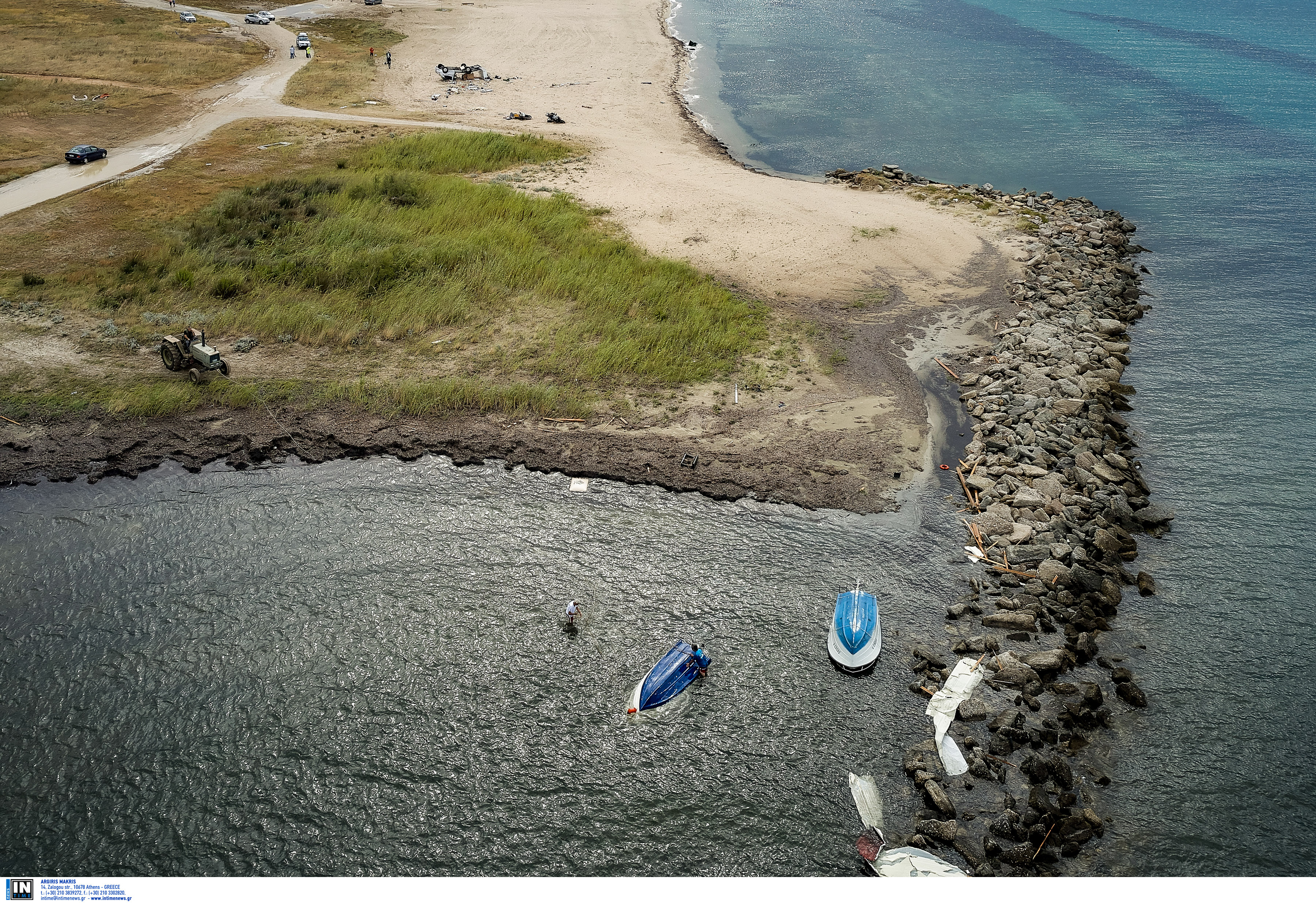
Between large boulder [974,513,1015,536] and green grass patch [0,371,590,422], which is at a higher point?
green grass patch [0,371,590,422]

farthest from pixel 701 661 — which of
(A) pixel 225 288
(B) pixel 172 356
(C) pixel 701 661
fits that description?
(A) pixel 225 288

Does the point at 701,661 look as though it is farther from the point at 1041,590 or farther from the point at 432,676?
the point at 1041,590

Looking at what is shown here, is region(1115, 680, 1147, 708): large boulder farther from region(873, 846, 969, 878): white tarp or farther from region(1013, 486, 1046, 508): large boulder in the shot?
region(873, 846, 969, 878): white tarp

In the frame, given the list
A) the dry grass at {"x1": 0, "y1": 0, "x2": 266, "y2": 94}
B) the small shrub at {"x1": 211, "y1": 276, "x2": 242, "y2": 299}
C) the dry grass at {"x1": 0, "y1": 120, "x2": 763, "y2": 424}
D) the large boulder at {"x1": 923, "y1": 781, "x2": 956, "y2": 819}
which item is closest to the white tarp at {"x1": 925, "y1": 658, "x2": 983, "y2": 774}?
the large boulder at {"x1": 923, "y1": 781, "x2": 956, "y2": 819}

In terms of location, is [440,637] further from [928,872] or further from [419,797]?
[928,872]

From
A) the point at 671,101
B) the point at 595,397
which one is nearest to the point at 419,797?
the point at 595,397
